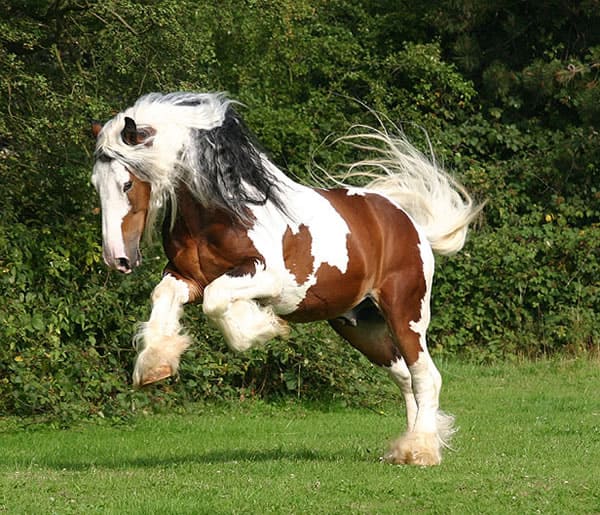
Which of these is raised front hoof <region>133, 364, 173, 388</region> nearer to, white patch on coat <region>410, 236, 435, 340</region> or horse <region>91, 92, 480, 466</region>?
horse <region>91, 92, 480, 466</region>

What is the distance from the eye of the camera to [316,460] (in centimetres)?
881

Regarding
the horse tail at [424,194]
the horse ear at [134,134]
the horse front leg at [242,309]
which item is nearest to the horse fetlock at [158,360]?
the horse front leg at [242,309]

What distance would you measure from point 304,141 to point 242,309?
34.0ft

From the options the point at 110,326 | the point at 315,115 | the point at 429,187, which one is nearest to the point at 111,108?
the point at 110,326

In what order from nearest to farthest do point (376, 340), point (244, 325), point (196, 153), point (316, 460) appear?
point (244, 325), point (196, 153), point (316, 460), point (376, 340)

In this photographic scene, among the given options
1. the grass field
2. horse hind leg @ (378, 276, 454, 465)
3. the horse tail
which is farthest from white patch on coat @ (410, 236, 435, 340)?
the grass field

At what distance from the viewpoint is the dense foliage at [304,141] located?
12.3 m

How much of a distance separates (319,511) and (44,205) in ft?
24.2

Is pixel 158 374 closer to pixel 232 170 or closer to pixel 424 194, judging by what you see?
pixel 232 170

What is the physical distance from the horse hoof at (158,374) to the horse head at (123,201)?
64cm

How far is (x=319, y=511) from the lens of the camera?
6652mm

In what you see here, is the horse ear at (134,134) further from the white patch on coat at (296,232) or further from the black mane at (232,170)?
the white patch on coat at (296,232)

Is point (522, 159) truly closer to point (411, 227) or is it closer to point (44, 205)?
point (44, 205)

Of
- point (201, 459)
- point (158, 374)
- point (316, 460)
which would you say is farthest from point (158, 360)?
point (201, 459)
